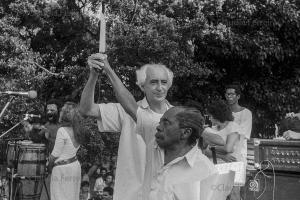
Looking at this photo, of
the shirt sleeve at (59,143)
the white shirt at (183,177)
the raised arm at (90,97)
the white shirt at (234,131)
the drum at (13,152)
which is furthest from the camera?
the drum at (13,152)

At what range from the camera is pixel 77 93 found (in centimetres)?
1038

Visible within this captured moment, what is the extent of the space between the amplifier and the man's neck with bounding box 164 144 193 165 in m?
2.54

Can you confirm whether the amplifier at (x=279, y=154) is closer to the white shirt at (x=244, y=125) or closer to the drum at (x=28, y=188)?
the white shirt at (x=244, y=125)

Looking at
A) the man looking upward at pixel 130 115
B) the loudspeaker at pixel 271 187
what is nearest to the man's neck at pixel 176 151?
the man looking upward at pixel 130 115

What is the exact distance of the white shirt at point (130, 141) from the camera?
288cm

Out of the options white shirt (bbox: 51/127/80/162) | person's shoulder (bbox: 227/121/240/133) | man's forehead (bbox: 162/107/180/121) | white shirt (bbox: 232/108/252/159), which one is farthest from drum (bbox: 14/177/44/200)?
man's forehead (bbox: 162/107/180/121)

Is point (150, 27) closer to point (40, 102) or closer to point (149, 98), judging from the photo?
point (40, 102)

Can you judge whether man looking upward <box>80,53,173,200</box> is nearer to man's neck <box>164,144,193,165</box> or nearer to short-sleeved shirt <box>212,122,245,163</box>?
man's neck <box>164,144,193,165</box>

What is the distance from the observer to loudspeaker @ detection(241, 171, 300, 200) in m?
4.62

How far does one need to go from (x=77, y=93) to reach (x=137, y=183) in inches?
300

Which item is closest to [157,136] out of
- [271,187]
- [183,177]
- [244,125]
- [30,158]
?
[183,177]

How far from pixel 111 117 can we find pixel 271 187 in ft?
7.75

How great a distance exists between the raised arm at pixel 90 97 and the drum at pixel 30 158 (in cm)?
428

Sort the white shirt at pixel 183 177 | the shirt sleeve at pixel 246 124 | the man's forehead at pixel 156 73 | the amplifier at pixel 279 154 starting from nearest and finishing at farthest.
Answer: the white shirt at pixel 183 177 < the man's forehead at pixel 156 73 < the amplifier at pixel 279 154 < the shirt sleeve at pixel 246 124
